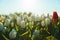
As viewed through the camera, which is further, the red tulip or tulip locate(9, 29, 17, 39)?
the red tulip

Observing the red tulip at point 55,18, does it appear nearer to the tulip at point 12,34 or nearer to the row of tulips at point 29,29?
the row of tulips at point 29,29

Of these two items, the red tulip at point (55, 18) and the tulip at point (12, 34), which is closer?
the tulip at point (12, 34)

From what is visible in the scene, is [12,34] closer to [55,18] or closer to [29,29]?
[29,29]

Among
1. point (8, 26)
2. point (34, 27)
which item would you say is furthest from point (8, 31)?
point (34, 27)

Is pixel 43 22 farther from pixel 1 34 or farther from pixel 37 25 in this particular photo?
pixel 1 34

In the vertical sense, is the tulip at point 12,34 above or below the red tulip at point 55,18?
below

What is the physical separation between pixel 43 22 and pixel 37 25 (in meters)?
0.07

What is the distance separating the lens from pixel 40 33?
1.89m

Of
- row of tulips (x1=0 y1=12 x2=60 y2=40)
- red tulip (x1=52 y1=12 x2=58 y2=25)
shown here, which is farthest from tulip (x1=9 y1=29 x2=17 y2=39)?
red tulip (x1=52 y1=12 x2=58 y2=25)

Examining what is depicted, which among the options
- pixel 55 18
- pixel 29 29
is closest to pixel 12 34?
pixel 29 29

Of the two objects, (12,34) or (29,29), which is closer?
(12,34)

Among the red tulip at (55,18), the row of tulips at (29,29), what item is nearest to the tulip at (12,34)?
the row of tulips at (29,29)

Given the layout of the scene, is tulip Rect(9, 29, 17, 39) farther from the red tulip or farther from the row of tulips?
the red tulip

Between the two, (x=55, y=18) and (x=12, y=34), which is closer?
(x=12, y=34)
